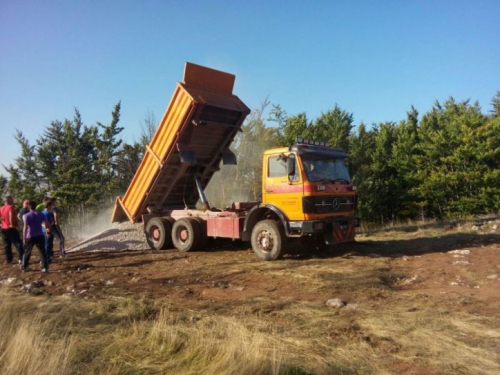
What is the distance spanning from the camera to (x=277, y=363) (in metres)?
3.51

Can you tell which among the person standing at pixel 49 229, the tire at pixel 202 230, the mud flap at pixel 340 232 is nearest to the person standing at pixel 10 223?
the person standing at pixel 49 229

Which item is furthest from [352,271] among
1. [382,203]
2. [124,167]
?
[124,167]

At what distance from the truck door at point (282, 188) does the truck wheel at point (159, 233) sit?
3.31 metres

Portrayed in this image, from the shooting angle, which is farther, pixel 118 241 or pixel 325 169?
pixel 118 241

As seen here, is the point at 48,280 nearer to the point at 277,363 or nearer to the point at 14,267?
the point at 14,267

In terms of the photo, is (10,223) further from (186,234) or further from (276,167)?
(276,167)

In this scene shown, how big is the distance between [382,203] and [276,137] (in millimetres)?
6772

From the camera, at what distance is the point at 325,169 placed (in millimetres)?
9492

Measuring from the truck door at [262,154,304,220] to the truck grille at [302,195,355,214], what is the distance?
0.16 meters

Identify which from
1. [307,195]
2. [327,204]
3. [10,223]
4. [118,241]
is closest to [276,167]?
[307,195]

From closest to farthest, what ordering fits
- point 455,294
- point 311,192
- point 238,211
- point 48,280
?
1. point 455,294
2. point 48,280
3. point 311,192
4. point 238,211

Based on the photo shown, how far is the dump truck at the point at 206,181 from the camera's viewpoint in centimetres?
912

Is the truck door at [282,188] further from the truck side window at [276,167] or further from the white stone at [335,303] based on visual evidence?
the white stone at [335,303]

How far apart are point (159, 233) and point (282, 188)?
4247mm
